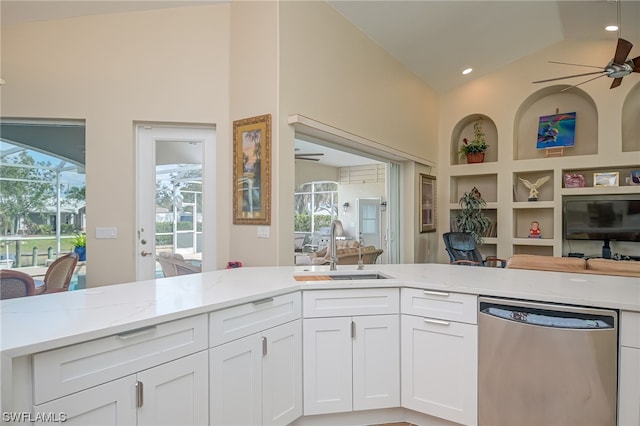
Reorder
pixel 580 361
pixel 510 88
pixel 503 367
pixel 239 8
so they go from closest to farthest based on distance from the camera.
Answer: pixel 580 361 < pixel 503 367 < pixel 239 8 < pixel 510 88

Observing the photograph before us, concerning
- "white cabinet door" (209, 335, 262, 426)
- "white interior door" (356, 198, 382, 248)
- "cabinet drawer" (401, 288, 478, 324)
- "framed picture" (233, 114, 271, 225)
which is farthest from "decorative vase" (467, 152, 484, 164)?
"white cabinet door" (209, 335, 262, 426)

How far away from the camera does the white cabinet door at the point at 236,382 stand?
65.7 inches

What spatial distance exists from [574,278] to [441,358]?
41.9 inches

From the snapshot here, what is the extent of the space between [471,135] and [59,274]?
6.88 m

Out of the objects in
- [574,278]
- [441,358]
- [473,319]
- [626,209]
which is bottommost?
[441,358]

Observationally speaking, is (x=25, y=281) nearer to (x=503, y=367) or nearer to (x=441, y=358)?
(x=441, y=358)

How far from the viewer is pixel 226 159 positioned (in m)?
3.78

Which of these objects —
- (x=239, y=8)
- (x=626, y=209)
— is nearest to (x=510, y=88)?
(x=626, y=209)

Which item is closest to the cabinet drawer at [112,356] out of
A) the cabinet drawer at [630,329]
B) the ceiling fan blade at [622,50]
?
the cabinet drawer at [630,329]

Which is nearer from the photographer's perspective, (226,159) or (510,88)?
(226,159)

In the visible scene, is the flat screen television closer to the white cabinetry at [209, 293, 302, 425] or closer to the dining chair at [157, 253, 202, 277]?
the white cabinetry at [209, 293, 302, 425]

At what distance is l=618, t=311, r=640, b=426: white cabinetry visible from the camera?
1.66m

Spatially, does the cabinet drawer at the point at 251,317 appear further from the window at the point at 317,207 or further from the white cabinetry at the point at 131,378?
the window at the point at 317,207

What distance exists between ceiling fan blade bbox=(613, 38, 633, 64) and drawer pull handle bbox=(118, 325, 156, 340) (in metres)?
4.68
